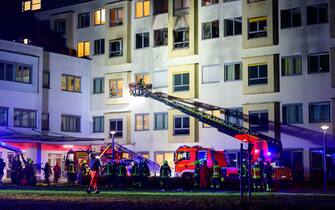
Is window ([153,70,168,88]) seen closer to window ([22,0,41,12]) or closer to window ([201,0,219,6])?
window ([201,0,219,6])

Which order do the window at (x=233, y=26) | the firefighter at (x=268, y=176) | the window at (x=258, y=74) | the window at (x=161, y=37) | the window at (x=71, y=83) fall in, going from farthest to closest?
the window at (x=71, y=83) → the window at (x=161, y=37) → the window at (x=233, y=26) → the window at (x=258, y=74) → the firefighter at (x=268, y=176)

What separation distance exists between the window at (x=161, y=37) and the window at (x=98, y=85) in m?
6.52

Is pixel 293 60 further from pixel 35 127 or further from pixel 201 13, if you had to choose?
pixel 35 127

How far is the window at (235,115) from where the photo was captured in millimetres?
49688

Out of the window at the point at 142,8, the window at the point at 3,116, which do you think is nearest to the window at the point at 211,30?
the window at the point at 142,8

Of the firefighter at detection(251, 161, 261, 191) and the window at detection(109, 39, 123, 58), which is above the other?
the window at detection(109, 39, 123, 58)

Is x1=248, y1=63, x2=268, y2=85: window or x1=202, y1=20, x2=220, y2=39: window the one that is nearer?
x1=248, y1=63, x2=268, y2=85: window

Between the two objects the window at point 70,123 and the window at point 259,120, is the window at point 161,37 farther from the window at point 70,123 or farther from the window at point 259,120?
the window at point 259,120

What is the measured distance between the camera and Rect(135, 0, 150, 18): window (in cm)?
5616

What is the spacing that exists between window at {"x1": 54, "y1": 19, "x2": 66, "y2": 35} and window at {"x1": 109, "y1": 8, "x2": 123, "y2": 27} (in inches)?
226

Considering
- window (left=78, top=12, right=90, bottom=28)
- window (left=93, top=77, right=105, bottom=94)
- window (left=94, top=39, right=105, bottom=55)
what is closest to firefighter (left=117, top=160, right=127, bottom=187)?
window (left=93, top=77, right=105, bottom=94)

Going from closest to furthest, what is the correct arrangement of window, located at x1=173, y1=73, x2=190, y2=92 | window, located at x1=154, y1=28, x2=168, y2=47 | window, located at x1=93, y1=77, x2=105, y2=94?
window, located at x1=173, y1=73, x2=190, y2=92, window, located at x1=154, y1=28, x2=168, y2=47, window, located at x1=93, y1=77, x2=105, y2=94

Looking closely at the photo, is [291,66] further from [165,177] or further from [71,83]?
[71,83]

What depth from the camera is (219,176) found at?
120 feet
